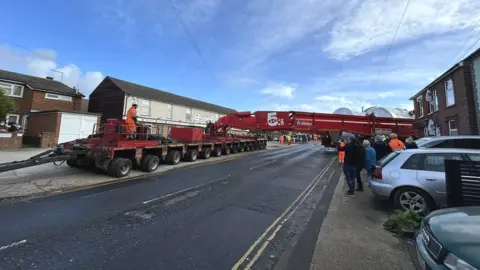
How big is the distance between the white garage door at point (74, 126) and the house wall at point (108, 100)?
360 centimetres

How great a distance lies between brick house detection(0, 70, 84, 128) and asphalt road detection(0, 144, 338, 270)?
22.9 metres

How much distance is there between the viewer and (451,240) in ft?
7.47

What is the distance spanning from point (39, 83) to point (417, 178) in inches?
1273

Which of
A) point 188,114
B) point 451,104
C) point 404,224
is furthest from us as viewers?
point 188,114

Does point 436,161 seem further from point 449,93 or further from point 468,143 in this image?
point 449,93

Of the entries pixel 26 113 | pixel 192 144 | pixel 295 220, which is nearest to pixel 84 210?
pixel 295 220

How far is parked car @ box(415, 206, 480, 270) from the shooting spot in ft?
6.63

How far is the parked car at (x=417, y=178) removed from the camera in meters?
5.27

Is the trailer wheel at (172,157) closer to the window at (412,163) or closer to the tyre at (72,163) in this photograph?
the tyre at (72,163)

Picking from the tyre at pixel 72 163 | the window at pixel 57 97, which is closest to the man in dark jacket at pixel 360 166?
the tyre at pixel 72 163

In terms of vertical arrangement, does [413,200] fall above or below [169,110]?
below

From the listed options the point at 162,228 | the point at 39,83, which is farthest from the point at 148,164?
the point at 39,83

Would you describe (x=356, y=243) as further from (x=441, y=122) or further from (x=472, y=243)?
(x=441, y=122)

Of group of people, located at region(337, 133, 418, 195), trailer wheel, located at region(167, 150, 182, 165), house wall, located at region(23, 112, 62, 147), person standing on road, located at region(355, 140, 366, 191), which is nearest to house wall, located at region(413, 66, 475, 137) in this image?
group of people, located at region(337, 133, 418, 195)
